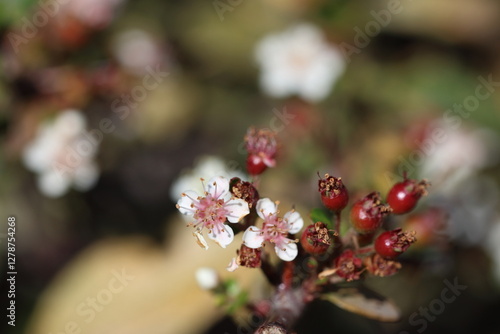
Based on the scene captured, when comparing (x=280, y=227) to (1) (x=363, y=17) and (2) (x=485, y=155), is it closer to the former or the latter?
(2) (x=485, y=155)

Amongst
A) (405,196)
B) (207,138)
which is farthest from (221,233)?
(207,138)

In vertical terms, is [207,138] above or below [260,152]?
above

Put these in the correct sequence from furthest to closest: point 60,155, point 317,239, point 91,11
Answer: point 91,11
point 60,155
point 317,239

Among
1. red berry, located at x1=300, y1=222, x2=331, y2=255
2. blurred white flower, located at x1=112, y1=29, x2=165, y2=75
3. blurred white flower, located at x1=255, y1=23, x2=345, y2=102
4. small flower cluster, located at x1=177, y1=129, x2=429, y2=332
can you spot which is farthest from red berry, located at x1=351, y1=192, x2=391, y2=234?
blurred white flower, located at x1=112, y1=29, x2=165, y2=75

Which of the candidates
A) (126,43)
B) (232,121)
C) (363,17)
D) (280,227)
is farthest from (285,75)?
(280,227)

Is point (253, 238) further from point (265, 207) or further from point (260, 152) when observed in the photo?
point (260, 152)

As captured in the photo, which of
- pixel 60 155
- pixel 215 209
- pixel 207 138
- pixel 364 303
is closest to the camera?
pixel 215 209
